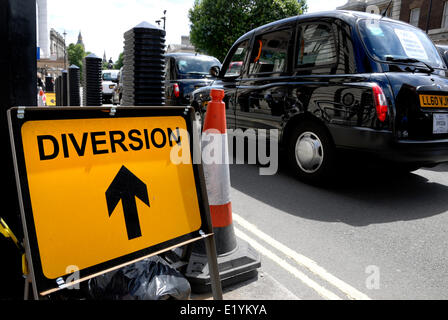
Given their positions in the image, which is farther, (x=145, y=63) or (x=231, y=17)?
(x=231, y=17)

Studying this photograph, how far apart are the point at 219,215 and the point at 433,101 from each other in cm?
283

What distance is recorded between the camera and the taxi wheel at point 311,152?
173 inches

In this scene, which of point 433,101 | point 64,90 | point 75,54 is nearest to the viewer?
point 433,101

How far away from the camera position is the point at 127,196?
1.79 m

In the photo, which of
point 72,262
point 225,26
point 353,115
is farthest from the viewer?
point 225,26

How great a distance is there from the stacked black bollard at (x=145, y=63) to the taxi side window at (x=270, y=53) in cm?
252

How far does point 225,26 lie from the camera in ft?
102

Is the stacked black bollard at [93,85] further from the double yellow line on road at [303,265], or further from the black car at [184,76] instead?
the double yellow line on road at [303,265]

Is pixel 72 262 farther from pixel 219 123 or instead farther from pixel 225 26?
pixel 225 26

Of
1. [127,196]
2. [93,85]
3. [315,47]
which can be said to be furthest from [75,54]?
[127,196]

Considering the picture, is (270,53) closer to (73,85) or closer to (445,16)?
(73,85)

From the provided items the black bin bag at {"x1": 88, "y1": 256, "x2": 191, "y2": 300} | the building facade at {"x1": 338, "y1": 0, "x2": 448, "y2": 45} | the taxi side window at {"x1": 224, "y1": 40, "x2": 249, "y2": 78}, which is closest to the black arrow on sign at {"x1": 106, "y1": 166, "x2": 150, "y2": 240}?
the black bin bag at {"x1": 88, "y1": 256, "x2": 191, "y2": 300}
